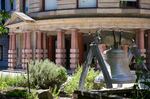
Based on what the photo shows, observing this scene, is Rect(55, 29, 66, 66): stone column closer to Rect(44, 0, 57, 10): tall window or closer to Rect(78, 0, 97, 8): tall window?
Rect(44, 0, 57, 10): tall window

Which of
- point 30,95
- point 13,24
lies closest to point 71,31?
point 13,24

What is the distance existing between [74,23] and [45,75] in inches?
729

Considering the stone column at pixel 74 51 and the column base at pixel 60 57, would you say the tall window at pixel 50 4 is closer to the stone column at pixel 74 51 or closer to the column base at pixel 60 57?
the stone column at pixel 74 51

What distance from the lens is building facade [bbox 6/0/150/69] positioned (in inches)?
1379

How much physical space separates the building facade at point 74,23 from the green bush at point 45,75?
1630cm

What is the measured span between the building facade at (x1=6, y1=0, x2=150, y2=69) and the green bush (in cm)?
1630

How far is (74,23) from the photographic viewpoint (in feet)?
116

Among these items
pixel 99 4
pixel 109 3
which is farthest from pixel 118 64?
pixel 99 4

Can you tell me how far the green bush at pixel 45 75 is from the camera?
1686 cm

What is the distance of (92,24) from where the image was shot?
35.0m

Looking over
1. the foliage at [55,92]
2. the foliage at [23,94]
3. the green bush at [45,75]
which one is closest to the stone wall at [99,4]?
the green bush at [45,75]

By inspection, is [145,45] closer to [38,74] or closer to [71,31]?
[71,31]

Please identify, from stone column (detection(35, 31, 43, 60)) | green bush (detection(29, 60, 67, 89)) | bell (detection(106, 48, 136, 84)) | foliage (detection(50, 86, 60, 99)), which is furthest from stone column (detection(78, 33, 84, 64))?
bell (detection(106, 48, 136, 84))

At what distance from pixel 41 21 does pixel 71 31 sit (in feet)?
9.09
